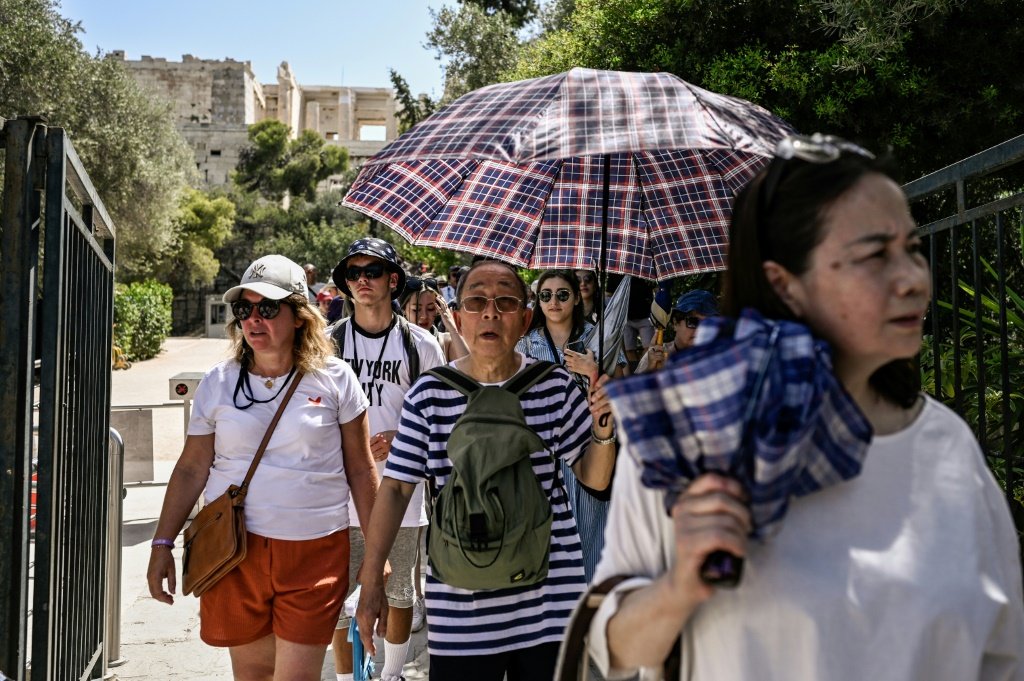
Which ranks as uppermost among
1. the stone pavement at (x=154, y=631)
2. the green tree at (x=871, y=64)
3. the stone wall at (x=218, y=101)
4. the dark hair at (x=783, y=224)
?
the stone wall at (x=218, y=101)

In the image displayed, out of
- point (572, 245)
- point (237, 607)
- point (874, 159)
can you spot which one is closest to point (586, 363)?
point (572, 245)

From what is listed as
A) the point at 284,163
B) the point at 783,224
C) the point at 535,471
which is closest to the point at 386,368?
the point at 535,471

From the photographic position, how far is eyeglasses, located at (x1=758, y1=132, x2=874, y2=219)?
1.40m

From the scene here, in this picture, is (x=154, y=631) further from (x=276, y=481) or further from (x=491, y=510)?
(x=491, y=510)

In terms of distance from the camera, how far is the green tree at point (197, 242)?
39950mm

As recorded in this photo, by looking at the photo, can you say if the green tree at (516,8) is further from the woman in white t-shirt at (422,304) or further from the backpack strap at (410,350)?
the backpack strap at (410,350)

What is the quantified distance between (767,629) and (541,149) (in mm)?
1866

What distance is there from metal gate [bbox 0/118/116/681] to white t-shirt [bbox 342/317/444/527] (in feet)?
4.20

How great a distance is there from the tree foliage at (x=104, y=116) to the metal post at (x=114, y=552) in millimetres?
18736

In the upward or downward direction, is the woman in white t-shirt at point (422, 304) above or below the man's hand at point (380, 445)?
above

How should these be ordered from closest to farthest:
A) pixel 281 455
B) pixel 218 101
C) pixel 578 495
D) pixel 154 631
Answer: pixel 281 455
pixel 578 495
pixel 154 631
pixel 218 101

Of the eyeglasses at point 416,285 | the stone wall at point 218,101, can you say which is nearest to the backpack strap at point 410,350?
the eyeglasses at point 416,285

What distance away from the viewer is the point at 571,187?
449cm

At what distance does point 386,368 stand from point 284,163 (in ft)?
175
